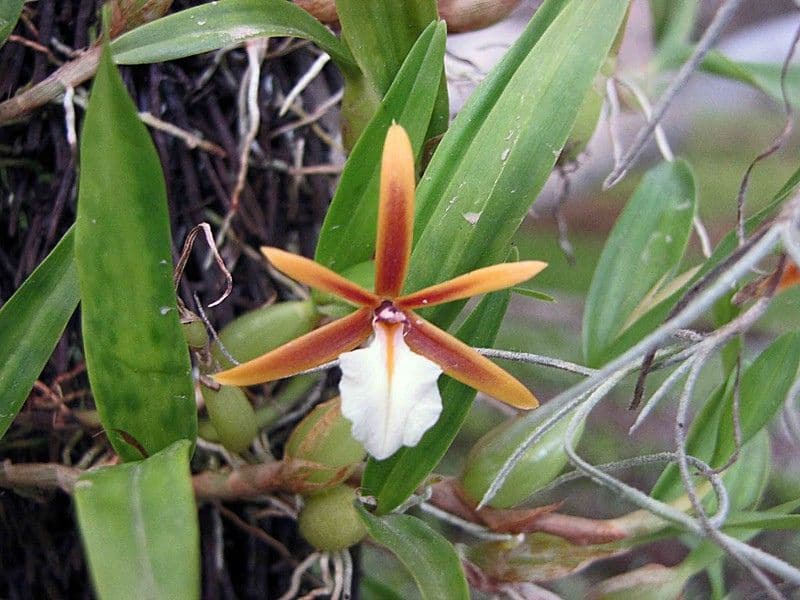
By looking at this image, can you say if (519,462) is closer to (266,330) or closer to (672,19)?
(266,330)

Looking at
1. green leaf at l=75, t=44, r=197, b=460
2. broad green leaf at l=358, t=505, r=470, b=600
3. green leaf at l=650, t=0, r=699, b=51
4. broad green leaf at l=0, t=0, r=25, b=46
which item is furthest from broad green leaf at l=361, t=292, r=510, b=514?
green leaf at l=650, t=0, r=699, b=51

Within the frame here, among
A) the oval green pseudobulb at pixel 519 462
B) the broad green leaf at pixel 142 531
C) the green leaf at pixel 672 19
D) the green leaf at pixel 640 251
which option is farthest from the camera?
the green leaf at pixel 672 19

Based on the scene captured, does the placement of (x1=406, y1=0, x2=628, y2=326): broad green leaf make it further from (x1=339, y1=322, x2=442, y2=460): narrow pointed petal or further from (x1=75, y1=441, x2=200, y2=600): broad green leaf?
(x1=75, y1=441, x2=200, y2=600): broad green leaf

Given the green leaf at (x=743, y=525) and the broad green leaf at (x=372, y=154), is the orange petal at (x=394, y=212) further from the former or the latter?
the green leaf at (x=743, y=525)

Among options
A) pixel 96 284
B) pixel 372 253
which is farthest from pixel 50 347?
pixel 372 253

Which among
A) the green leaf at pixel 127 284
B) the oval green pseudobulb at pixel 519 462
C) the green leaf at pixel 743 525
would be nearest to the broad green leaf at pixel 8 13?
the green leaf at pixel 127 284

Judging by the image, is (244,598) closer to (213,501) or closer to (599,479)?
(213,501)
